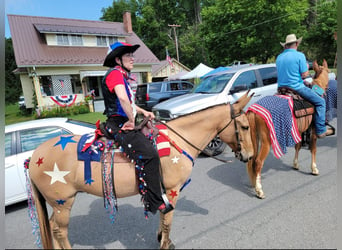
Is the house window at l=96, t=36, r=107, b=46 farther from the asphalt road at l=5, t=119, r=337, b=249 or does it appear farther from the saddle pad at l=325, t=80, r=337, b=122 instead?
the saddle pad at l=325, t=80, r=337, b=122

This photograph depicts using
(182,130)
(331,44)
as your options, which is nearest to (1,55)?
(182,130)

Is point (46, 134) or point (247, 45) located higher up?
point (247, 45)

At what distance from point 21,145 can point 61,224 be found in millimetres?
2379

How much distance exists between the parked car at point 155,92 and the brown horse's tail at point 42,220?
9060 millimetres

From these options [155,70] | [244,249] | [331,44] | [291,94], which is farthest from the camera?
[155,70]

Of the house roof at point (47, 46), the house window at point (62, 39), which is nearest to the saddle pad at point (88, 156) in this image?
the house roof at point (47, 46)

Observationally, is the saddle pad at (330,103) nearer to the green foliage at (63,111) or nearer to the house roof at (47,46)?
the green foliage at (63,111)

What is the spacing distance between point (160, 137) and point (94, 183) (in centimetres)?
88

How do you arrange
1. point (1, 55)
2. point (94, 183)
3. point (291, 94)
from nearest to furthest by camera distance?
point (1, 55) → point (94, 183) → point (291, 94)

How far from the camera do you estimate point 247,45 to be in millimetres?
20422

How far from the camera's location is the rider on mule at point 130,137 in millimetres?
2154

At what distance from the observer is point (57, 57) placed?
1720 centimetres

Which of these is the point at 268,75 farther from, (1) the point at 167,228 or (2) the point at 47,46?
(2) the point at 47,46

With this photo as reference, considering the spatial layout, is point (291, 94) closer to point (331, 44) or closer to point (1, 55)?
point (1, 55)
